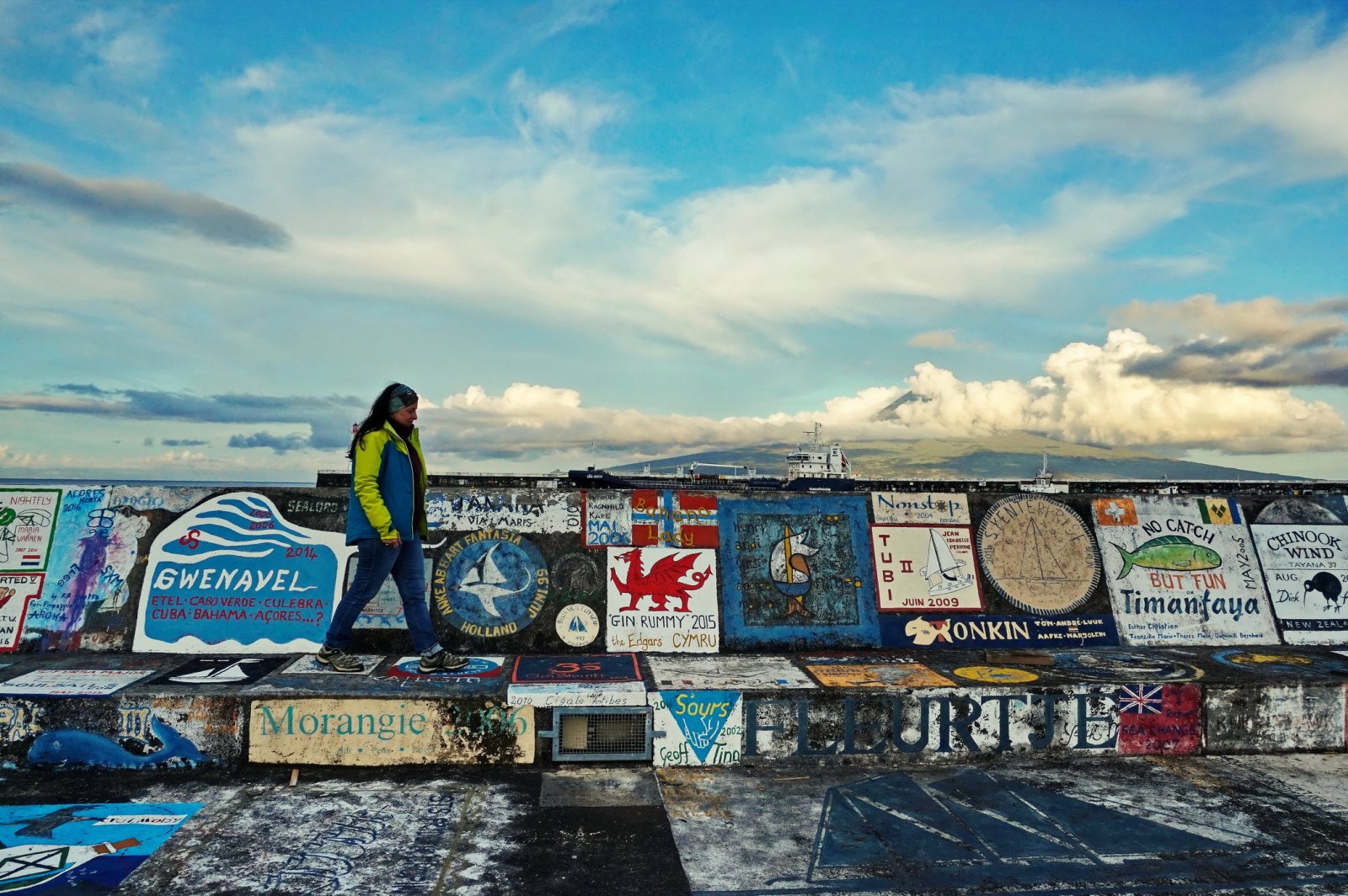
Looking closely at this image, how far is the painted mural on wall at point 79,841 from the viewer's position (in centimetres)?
361

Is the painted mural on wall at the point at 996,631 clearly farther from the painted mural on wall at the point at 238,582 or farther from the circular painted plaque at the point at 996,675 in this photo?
the painted mural on wall at the point at 238,582

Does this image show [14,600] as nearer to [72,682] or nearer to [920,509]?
[72,682]

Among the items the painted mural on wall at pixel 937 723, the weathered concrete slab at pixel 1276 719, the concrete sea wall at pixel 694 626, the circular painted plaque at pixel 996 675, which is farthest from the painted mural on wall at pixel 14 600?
the weathered concrete slab at pixel 1276 719

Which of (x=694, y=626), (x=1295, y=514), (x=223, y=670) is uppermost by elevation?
(x=1295, y=514)

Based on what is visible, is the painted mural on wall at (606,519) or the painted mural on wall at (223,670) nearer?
the painted mural on wall at (223,670)

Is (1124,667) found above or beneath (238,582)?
beneath

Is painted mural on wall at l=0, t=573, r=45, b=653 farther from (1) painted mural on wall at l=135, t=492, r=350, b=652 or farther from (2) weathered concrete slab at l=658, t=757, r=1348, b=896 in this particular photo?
(2) weathered concrete slab at l=658, t=757, r=1348, b=896

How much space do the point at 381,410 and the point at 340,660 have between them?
171 centimetres

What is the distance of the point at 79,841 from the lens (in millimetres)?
3969

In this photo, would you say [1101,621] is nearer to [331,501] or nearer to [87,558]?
[331,501]

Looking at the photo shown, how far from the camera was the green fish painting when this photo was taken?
24.6ft

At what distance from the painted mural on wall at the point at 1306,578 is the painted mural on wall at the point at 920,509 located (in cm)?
287

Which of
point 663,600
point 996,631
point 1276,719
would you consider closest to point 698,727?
point 663,600

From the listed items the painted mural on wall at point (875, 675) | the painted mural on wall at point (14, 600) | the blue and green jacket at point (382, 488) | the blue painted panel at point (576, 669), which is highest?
the blue and green jacket at point (382, 488)
